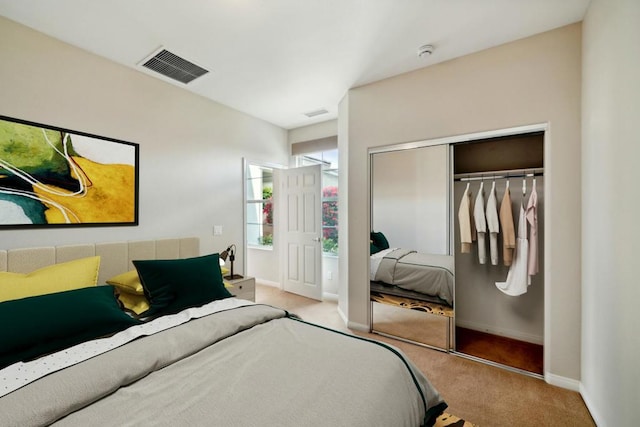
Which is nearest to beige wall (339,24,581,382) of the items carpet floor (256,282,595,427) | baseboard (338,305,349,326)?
carpet floor (256,282,595,427)

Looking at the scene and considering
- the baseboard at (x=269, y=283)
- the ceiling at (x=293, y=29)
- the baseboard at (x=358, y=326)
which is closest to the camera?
the ceiling at (x=293, y=29)

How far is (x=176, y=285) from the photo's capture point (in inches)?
78.5

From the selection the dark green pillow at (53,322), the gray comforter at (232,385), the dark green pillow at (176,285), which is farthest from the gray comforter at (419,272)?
the dark green pillow at (53,322)

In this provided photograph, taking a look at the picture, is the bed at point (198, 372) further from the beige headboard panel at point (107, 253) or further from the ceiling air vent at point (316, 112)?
the ceiling air vent at point (316, 112)

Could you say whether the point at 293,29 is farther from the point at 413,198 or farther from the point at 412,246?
the point at 412,246

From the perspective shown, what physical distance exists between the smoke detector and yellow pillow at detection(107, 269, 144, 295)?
2.91 m

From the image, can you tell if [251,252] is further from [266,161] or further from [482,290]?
[482,290]

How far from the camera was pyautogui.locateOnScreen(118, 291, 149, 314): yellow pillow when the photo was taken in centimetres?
201

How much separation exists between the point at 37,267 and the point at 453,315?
3326 mm

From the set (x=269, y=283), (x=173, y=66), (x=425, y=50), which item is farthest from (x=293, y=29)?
(x=269, y=283)

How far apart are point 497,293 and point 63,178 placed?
391cm

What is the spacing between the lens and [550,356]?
83.7 inches

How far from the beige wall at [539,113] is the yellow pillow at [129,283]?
2475mm

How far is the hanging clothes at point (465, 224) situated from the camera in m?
2.55
